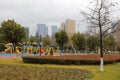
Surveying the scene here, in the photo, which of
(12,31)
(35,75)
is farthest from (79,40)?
(35,75)

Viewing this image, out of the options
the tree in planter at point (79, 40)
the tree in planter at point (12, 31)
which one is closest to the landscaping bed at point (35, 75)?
the tree in planter at point (12, 31)

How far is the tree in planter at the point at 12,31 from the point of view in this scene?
5494 cm

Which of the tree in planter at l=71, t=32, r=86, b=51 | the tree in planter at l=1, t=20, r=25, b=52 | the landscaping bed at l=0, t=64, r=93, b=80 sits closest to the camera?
the landscaping bed at l=0, t=64, r=93, b=80

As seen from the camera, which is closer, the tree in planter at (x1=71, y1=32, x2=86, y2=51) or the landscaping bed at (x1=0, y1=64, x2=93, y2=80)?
the landscaping bed at (x1=0, y1=64, x2=93, y2=80)

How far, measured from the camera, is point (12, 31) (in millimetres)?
54938

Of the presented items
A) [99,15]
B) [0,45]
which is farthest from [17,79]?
[0,45]

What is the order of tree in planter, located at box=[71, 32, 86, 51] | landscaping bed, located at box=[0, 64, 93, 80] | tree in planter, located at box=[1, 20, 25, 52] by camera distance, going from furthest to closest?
tree in planter, located at box=[71, 32, 86, 51] → tree in planter, located at box=[1, 20, 25, 52] → landscaping bed, located at box=[0, 64, 93, 80]

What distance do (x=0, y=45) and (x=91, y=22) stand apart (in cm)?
4287

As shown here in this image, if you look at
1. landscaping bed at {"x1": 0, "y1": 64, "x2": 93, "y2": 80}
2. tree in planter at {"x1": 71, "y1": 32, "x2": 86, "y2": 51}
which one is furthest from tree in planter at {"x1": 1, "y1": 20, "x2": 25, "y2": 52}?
landscaping bed at {"x1": 0, "y1": 64, "x2": 93, "y2": 80}

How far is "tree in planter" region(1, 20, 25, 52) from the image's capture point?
5494 centimetres

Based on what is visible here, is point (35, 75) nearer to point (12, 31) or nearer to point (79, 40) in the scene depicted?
point (12, 31)

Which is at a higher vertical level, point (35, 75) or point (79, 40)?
point (79, 40)

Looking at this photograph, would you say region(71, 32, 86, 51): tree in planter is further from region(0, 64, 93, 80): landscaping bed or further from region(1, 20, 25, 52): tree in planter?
region(0, 64, 93, 80): landscaping bed

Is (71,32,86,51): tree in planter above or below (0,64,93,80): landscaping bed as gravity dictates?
above
